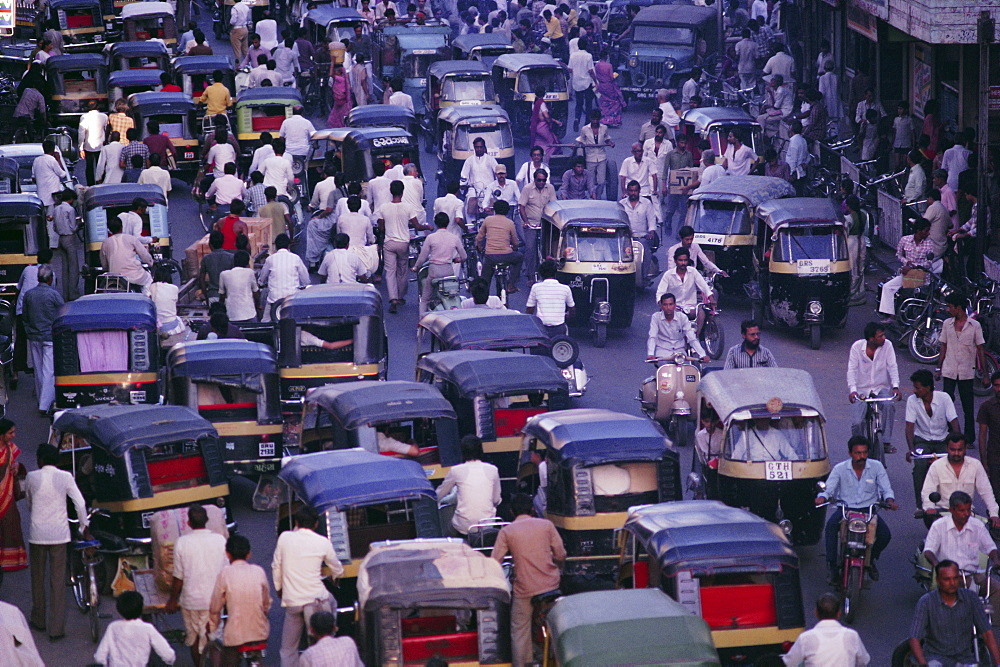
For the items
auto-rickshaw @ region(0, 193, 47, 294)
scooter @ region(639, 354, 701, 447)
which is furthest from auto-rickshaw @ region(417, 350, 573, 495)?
auto-rickshaw @ region(0, 193, 47, 294)

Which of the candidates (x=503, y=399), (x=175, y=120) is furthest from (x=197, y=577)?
(x=175, y=120)

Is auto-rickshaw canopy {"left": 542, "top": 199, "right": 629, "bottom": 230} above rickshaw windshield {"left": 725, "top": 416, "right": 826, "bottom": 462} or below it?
above

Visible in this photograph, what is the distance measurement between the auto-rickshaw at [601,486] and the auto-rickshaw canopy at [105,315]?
6.33 m

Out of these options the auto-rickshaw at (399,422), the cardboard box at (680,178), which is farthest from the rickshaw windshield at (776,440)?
the cardboard box at (680,178)

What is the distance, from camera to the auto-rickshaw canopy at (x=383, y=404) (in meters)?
15.3

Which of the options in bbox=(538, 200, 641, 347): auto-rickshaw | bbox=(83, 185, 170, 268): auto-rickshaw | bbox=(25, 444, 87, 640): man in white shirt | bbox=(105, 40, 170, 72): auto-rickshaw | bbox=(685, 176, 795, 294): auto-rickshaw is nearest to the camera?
bbox=(25, 444, 87, 640): man in white shirt

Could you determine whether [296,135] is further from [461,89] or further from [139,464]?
[139,464]

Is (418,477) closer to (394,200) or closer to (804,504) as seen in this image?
(804,504)

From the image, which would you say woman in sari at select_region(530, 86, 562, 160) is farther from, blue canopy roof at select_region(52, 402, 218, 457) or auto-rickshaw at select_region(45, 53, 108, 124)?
blue canopy roof at select_region(52, 402, 218, 457)

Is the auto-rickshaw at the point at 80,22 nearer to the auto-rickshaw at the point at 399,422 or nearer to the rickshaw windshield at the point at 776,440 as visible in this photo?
the auto-rickshaw at the point at 399,422

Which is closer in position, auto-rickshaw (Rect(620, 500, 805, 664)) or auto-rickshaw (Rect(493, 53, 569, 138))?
auto-rickshaw (Rect(620, 500, 805, 664))

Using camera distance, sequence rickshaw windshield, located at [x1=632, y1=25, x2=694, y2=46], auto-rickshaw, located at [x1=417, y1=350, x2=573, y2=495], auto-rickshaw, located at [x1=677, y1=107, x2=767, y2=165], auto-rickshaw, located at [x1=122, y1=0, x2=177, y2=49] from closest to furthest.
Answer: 1. auto-rickshaw, located at [x1=417, y1=350, x2=573, y2=495]
2. auto-rickshaw, located at [x1=677, y1=107, x2=767, y2=165]
3. auto-rickshaw, located at [x1=122, y1=0, x2=177, y2=49]
4. rickshaw windshield, located at [x1=632, y1=25, x2=694, y2=46]

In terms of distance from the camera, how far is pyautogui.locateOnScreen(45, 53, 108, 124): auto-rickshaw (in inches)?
1313

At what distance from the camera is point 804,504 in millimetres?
15531
